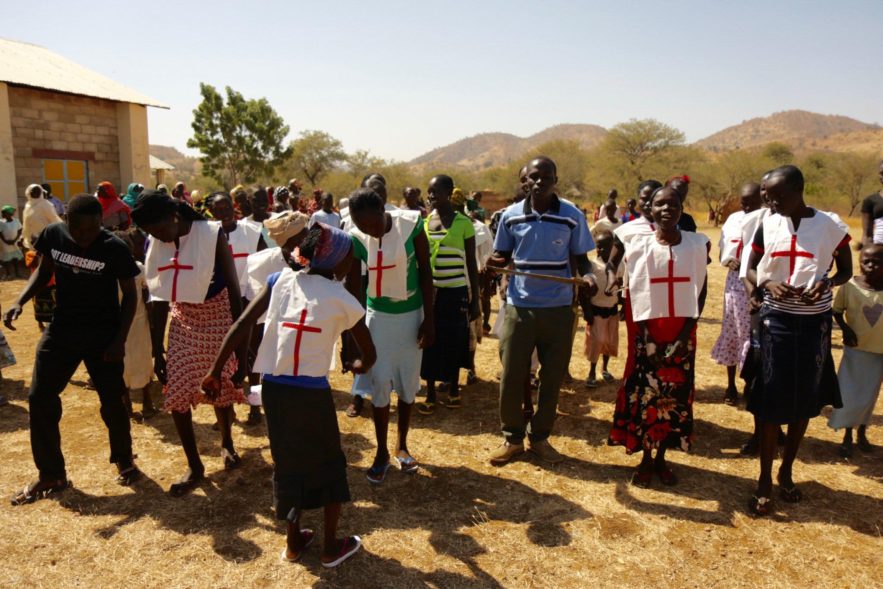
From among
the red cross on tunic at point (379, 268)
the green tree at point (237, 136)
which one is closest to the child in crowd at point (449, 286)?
the red cross on tunic at point (379, 268)

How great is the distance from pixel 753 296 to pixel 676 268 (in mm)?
575

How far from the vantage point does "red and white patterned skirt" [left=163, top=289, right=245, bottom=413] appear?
3691 millimetres

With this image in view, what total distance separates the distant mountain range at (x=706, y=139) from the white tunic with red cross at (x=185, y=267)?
84294 millimetres

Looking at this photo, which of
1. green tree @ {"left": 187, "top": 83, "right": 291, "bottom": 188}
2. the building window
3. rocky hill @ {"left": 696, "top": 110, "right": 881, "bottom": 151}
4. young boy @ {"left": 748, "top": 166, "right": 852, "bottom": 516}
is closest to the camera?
young boy @ {"left": 748, "top": 166, "right": 852, "bottom": 516}

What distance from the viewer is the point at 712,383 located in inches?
240

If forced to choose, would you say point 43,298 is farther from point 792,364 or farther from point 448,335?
point 792,364

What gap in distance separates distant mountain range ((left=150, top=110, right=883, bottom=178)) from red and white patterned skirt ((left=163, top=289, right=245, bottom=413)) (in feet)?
277

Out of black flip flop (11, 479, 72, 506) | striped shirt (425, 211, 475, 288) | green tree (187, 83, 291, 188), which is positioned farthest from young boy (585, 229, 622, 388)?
green tree (187, 83, 291, 188)

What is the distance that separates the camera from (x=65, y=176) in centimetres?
1579

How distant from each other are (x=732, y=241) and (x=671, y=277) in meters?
2.01

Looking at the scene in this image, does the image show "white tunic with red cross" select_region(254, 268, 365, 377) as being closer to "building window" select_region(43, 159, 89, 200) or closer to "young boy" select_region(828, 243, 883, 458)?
"young boy" select_region(828, 243, 883, 458)

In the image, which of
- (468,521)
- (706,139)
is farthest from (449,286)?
(706,139)

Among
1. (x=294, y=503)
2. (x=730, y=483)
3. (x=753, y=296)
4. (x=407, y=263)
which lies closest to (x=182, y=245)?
(x=407, y=263)

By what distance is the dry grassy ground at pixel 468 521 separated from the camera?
2.99 metres
